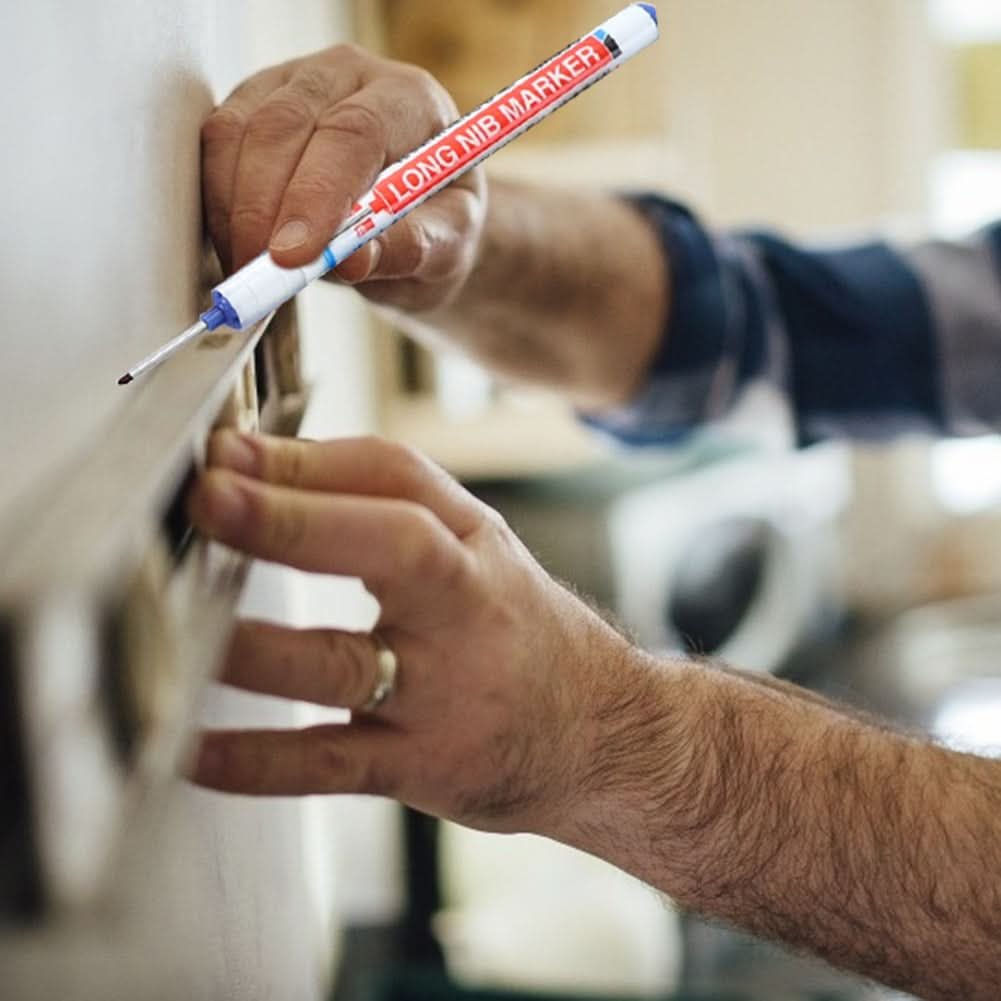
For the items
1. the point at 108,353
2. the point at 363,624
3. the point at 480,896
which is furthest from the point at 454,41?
the point at 108,353

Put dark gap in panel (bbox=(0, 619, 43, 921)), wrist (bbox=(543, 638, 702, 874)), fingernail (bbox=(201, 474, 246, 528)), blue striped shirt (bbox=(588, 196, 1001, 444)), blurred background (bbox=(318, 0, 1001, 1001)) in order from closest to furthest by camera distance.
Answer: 1. dark gap in panel (bbox=(0, 619, 43, 921))
2. fingernail (bbox=(201, 474, 246, 528))
3. wrist (bbox=(543, 638, 702, 874))
4. blue striped shirt (bbox=(588, 196, 1001, 444))
5. blurred background (bbox=(318, 0, 1001, 1001))

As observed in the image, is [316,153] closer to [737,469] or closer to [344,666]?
[344,666]

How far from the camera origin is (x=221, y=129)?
0.57 meters

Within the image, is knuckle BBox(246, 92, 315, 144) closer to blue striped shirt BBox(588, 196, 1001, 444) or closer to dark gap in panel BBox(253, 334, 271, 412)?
dark gap in panel BBox(253, 334, 271, 412)

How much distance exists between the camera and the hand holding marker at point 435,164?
1.58 ft

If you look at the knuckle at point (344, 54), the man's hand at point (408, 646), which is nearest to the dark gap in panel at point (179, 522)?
the man's hand at point (408, 646)

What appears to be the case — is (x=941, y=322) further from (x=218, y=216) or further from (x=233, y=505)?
(x=233, y=505)

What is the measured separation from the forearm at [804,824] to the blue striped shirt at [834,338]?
611 millimetres

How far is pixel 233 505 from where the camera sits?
0.33 meters

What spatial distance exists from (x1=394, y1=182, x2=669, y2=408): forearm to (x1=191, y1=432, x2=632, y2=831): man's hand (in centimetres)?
56

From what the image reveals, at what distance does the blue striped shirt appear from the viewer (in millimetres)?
1192

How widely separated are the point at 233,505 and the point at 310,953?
653 millimetres

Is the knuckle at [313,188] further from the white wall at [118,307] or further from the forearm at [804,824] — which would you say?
the forearm at [804,824]

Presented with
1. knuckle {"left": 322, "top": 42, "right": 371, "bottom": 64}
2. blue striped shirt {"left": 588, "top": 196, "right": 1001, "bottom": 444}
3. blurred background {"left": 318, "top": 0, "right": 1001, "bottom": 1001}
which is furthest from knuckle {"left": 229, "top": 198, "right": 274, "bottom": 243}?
blue striped shirt {"left": 588, "top": 196, "right": 1001, "bottom": 444}
